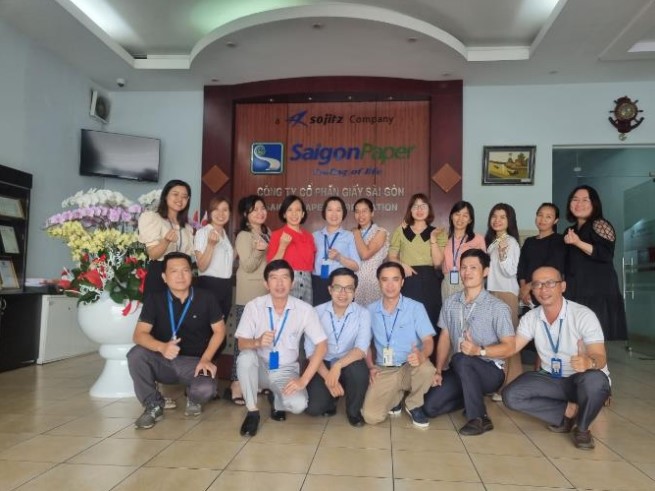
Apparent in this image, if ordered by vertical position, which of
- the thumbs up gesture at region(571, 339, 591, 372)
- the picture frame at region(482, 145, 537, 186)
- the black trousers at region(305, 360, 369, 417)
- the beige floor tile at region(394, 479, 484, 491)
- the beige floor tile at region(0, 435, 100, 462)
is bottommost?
the beige floor tile at region(0, 435, 100, 462)

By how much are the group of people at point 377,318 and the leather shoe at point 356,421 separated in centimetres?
2

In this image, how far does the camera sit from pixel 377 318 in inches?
121

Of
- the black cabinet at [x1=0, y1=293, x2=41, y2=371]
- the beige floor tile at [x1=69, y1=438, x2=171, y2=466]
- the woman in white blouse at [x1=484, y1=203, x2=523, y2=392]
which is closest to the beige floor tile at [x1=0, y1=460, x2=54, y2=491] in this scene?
the beige floor tile at [x1=69, y1=438, x2=171, y2=466]

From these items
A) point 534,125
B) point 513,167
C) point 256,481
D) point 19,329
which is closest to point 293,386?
point 256,481

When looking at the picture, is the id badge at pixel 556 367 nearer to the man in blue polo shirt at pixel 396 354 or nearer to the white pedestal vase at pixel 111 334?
the man in blue polo shirt at pixel 396 354

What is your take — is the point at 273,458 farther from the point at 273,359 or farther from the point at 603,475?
the point at 603,475

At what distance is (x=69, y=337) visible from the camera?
16.4 feet

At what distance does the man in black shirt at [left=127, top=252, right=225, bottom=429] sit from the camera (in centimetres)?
283

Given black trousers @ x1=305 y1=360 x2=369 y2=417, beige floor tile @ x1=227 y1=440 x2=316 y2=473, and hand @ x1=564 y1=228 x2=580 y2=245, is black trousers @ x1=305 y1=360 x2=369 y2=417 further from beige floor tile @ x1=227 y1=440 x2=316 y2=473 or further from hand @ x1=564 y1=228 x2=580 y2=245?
hand @ x1=564 y1=228 x2=580 y2=245

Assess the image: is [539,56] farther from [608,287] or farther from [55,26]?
[55,26]

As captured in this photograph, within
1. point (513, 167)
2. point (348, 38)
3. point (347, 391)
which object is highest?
point (348, 38)

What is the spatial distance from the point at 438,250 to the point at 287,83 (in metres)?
3.44

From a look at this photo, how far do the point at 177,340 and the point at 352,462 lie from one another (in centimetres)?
116

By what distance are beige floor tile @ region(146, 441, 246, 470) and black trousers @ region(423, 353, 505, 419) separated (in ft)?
3.58
